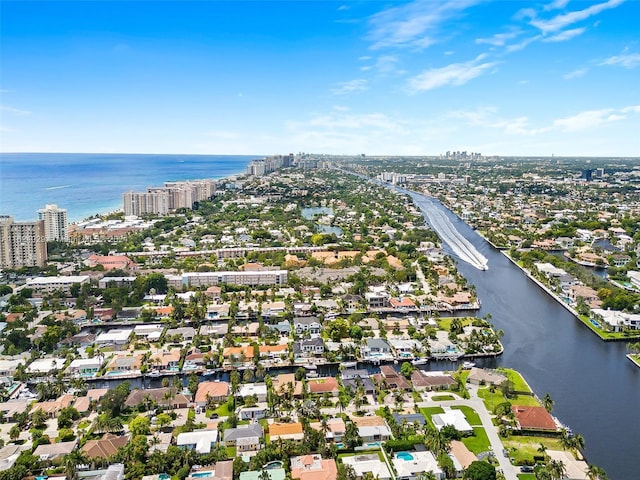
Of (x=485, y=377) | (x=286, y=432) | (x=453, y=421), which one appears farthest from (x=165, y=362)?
(x=485, y=377)

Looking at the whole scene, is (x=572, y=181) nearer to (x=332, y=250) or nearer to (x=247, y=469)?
(x=332, y=250)

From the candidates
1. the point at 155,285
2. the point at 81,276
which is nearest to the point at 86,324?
the point at 155,285

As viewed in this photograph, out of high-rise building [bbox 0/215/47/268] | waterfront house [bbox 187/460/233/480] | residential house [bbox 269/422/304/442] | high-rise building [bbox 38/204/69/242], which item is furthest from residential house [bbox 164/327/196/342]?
high-rise building [bbox 38/204/69/242]

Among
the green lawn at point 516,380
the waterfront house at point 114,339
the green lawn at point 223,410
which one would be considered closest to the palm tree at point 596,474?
the green lawn at point 516,380

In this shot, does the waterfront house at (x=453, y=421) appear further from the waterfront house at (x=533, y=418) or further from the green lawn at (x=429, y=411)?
the waterfront house at (x=533, y=418)

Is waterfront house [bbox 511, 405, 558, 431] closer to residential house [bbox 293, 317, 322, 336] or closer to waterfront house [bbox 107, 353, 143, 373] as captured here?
residential house [bbox 293, 317, 322, 336]

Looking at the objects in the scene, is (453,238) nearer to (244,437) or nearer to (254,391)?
(254,391)
